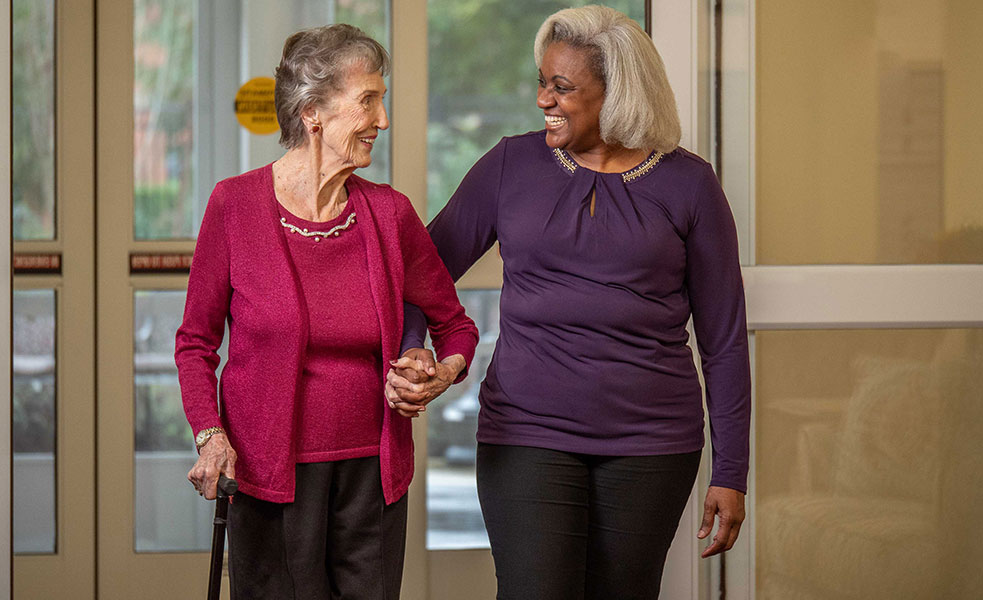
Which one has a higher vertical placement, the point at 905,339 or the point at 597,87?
the point at 597,87

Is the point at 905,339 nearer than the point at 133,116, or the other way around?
the point at 905,339

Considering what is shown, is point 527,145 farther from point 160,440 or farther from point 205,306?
point 160,440

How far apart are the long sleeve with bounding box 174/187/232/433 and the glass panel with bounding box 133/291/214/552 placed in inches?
56.6

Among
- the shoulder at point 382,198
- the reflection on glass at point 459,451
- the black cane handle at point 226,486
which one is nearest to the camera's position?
the black cane handle at point 226,486

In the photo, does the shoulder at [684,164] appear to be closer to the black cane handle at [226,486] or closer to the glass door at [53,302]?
the black cane handle at [226,486]

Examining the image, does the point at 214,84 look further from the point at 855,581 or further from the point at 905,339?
the point at 855,581

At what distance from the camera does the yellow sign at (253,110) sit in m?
2.84

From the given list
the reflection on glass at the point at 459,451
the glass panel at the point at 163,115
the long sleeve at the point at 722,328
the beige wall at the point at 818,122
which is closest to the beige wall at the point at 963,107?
the beige wall at the point at 818,122

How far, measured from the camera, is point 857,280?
2.18m

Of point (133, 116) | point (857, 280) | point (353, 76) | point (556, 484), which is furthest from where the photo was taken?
point (133, 116)

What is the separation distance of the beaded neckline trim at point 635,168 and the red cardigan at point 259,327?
1.15 feet

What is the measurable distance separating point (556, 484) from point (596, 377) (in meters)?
0.19

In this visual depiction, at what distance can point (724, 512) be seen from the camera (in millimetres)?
1725

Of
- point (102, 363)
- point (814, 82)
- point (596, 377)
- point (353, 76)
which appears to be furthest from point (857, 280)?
point (102, 363)
